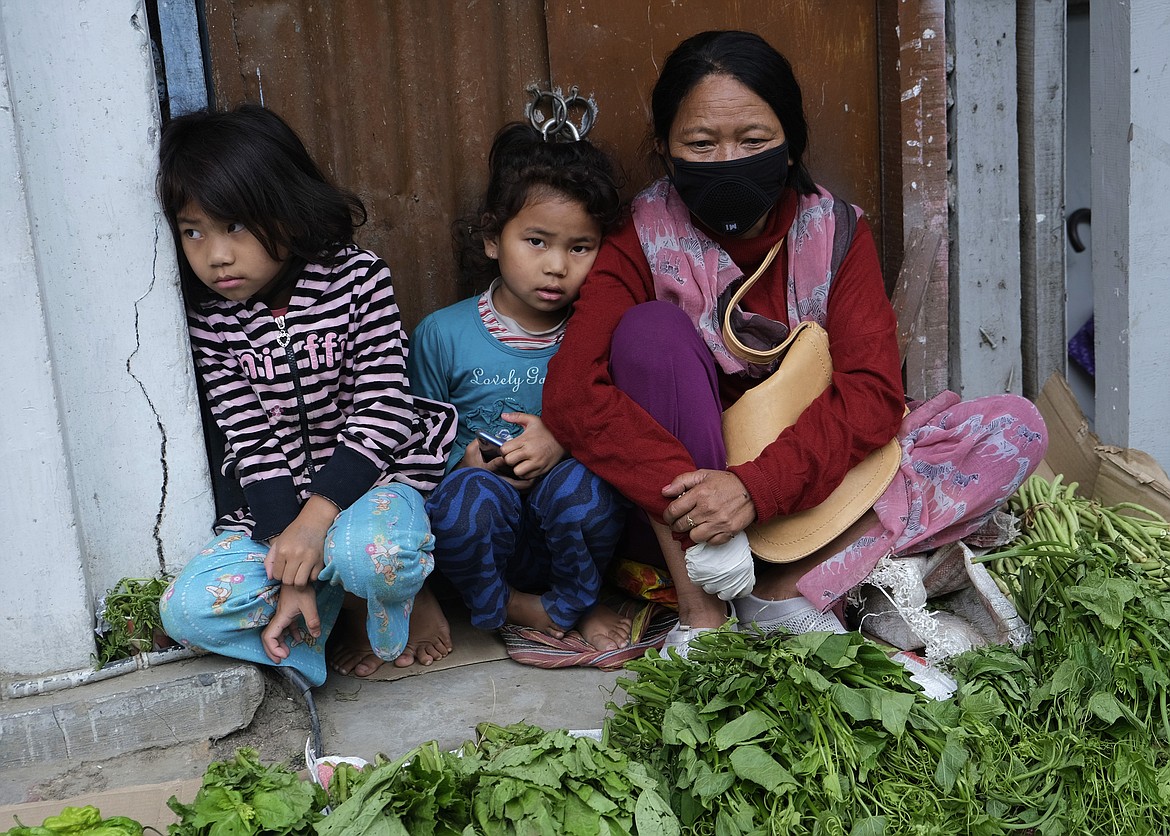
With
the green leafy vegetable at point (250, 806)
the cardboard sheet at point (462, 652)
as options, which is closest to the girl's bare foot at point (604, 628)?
the cardboard sheet at point (462, 652)

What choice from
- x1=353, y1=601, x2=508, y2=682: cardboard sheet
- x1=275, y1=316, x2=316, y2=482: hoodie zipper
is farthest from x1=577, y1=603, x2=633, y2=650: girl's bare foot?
x1=275, y1=316, x2=316, y2=482: hoodie zipper

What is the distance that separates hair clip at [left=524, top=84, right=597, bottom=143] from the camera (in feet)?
10.8

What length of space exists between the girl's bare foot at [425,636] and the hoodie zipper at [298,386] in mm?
509

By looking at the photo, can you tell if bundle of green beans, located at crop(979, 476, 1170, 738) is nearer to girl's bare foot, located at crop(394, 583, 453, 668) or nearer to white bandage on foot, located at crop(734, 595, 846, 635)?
white bandage on foot, located at crop(734, 595, 846, 635)

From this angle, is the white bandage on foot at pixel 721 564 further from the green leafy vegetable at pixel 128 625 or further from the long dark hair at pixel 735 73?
the green leafy vegetable at pixel 128 625

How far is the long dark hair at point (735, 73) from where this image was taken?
9.12 ft

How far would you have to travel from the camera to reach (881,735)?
2.01 m

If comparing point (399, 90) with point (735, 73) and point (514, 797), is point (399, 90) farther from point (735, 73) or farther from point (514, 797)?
point (514, 797)

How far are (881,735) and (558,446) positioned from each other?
3.86ft

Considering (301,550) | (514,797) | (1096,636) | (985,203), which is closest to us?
(514,797)

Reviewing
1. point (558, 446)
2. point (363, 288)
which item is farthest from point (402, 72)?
point (558, 446)

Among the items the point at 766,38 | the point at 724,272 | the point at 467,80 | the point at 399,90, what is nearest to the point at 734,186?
the point at 724,272

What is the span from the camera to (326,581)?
8.81 feet

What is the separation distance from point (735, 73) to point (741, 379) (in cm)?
83
